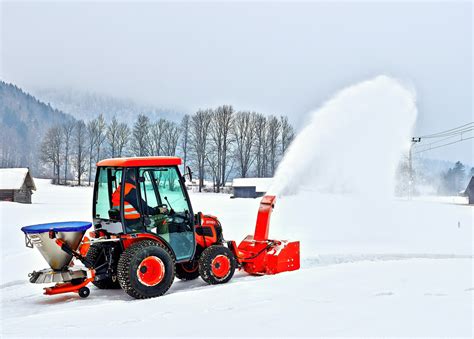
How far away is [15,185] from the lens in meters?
39.4

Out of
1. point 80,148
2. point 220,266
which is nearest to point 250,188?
point 80,148

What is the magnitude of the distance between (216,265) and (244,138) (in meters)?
62.7

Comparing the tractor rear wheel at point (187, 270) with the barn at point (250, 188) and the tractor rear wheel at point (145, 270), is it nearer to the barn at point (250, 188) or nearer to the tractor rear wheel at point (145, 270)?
the tractor rear wheel at point (145, 270)

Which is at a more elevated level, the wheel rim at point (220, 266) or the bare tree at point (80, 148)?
the bare tree at point (80, 148)

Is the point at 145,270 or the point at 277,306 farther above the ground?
the point at 145,270

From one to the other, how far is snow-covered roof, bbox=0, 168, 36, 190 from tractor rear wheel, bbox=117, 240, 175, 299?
36.0 metres

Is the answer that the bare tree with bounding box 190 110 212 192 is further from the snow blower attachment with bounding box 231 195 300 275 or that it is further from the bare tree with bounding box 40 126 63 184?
the snow blower attachment with bounding box 231 195 300 275

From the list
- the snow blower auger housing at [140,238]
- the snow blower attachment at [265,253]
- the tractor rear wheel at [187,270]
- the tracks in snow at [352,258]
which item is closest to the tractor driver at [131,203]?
the snow blower auger housing at [140,238]

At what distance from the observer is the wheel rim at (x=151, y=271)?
7168mm

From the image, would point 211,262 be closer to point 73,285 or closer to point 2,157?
point 73,285

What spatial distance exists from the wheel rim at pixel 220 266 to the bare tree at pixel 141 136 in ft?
205

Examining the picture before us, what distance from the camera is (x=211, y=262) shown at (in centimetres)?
828

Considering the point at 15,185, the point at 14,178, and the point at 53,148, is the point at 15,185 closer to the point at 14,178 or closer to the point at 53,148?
the point at 14,178

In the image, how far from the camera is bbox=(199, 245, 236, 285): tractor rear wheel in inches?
325
